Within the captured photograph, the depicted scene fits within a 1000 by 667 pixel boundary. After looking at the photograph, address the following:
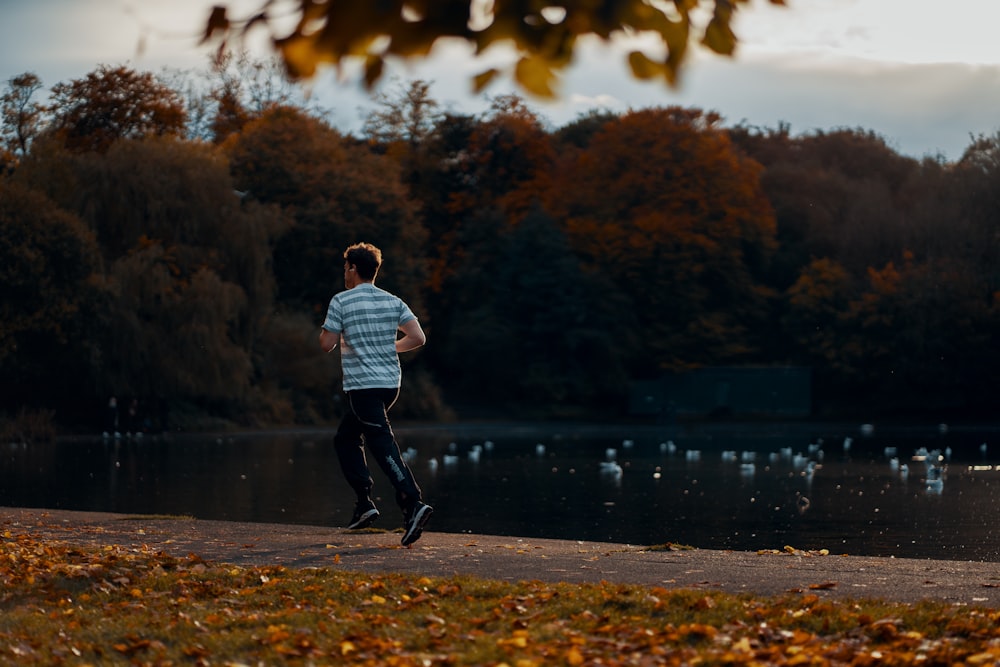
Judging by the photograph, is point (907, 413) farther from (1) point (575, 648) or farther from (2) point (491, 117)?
(1) point (575, 648)

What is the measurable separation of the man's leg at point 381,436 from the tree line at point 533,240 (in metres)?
32.1

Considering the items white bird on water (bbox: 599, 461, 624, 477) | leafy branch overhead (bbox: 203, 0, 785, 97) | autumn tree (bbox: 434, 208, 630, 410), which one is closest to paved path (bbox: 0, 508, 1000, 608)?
leafy branch overhead (bbox: 203, 0, 785, 97)

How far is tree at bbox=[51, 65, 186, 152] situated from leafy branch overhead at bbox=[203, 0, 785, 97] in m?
47.9

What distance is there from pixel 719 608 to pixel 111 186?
3810 cm

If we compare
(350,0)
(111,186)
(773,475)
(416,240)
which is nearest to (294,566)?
(350,0)

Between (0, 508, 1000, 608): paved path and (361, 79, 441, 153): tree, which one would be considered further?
(361, 79, 441, 153): tree

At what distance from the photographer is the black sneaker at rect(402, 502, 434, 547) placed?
10.3 m

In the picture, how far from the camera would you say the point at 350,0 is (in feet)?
14.9

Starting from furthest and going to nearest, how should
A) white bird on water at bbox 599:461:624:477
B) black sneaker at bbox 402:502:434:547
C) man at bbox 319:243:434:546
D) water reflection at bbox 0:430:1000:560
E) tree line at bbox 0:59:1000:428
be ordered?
1. tree line at bbox 0:59:1000:428
2. white bird on water at bbox 599:461:624:477
3. water reflection at bbox 0:430:1000:560
4. man at bbox 319:243:434:546
5. black sneaker at bbox 402:502:434:547

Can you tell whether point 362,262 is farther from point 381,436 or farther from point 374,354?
point 381,436

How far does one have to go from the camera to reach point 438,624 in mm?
6629

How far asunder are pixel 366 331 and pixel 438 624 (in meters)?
4.14

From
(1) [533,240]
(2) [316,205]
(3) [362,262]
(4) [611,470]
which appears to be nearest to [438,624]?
(3) [362,262]

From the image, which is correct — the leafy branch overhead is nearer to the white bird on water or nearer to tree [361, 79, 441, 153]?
the white bird on water
